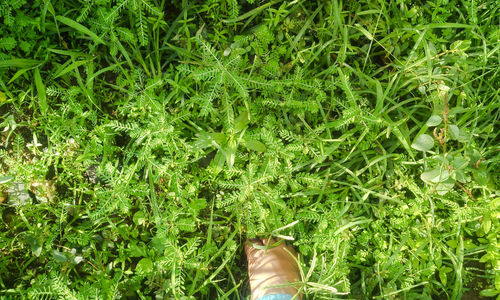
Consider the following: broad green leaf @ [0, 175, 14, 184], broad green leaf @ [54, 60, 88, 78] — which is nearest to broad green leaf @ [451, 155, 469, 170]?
broad green leaf @ [54, 60, 88, 78]

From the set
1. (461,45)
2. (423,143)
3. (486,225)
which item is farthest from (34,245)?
(461,45)

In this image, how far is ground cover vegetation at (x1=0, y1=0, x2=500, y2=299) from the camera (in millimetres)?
2180

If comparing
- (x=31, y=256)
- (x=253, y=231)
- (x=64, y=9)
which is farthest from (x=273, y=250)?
(x=64, y=9)

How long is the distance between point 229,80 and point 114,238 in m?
1.28

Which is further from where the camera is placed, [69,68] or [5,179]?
[69,68]

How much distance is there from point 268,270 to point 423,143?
1311 mm

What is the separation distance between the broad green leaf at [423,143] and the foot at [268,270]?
1.07 meters

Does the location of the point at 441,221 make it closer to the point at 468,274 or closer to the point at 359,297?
the point at 468,274

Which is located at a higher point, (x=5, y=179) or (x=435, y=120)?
(x=435, y=120)

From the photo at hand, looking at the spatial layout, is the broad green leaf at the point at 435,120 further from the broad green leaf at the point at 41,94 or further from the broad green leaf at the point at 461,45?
the broad green leaf at the point at 41,94

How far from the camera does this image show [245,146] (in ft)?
7.22

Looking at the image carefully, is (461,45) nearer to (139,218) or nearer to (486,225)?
(486,225)

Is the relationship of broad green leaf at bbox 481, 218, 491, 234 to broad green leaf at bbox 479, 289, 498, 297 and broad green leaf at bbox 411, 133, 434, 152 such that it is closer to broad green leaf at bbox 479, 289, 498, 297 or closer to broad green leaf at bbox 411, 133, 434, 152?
broad green leaf at bbox 479, 289, 498, 297

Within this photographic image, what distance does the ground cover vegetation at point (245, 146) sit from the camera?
85.8 inches
